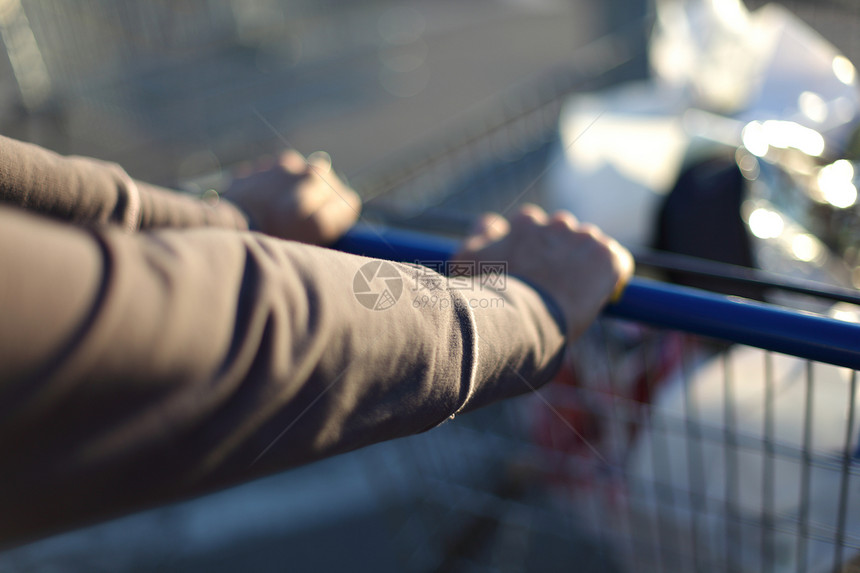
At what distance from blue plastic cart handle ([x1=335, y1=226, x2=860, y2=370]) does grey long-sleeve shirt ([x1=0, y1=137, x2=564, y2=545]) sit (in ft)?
0.84

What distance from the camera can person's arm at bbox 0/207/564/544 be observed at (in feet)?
1.51

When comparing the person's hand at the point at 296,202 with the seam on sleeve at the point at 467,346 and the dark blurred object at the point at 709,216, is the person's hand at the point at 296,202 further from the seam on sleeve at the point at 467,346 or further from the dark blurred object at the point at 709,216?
the dark blurred object at the point at 709,216

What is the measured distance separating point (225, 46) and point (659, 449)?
440 cm

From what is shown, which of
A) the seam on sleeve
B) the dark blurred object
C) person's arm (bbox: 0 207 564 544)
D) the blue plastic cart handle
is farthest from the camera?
the dark blurred object

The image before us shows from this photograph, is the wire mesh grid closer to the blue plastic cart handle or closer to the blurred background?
the blurred background

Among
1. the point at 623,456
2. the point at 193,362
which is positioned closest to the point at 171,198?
the point at 193,362

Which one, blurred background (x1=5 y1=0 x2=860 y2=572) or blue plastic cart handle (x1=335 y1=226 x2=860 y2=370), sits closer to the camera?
blue plastic cart handle (x1=335 y1=226 x2=860 y2=370)

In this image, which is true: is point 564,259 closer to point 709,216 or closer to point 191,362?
point 191,362

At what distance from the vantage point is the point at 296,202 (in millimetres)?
1203

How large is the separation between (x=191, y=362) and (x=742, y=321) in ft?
2.32

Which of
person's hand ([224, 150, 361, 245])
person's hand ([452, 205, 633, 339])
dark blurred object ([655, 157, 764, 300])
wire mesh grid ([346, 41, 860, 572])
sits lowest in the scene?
wire mesh grid ([346, 41, 860, 572])

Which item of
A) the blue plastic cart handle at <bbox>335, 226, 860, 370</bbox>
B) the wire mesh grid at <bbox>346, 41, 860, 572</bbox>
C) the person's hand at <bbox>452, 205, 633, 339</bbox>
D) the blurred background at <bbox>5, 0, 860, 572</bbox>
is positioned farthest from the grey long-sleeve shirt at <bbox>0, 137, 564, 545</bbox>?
the blurred background at <bbox>5, 0, 860, 572</bbox>

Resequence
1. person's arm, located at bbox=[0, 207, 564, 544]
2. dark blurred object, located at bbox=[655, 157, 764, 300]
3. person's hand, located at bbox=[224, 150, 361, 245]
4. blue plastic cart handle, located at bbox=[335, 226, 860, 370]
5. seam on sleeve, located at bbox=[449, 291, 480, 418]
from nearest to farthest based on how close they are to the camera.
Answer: person's arm, located at bbox=[0, 207, 564, 544], seam on sleeve, located at bbox=[449, 291, 480, 418], blue plastic cart handle, located at bbox=[335, 226, 860, 370], person's hand, located at bbox=[224, 150, 361, 245], dark blurred object, located at bbox=[655, 157, 764, 300]

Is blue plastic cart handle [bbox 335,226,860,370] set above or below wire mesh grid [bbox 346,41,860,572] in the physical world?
above
